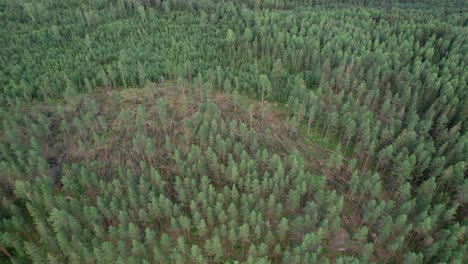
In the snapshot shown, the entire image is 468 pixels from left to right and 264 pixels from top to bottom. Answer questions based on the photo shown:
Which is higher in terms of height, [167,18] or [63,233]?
[167,18]

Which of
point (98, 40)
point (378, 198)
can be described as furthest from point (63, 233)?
point (98, 40)

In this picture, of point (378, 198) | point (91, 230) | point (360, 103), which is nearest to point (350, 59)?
Answer: point (360, 103)

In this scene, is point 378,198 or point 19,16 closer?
point 378,198

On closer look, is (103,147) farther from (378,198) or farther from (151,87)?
(378,198)

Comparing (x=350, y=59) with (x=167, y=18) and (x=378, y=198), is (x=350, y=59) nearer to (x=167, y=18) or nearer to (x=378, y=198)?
(x=378, y=198)

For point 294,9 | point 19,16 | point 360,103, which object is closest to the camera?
point 360,103

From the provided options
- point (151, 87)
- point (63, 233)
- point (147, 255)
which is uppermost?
point (151, 87)

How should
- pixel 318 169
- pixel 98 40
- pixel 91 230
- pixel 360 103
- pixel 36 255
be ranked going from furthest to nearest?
1. pixel 98 40
2. pixel 360 103
3. pixel 318 169
4. pixel 91 230
5. pixel 36 255
